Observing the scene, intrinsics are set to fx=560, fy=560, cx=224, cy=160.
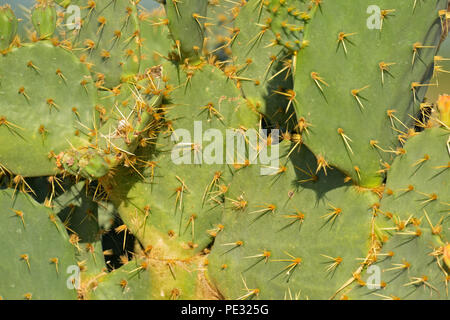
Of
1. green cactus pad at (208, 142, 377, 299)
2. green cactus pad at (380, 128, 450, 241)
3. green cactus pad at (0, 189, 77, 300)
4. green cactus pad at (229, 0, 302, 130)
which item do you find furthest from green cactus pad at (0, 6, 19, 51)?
green cactus pad at (380, 128, 450, 241)

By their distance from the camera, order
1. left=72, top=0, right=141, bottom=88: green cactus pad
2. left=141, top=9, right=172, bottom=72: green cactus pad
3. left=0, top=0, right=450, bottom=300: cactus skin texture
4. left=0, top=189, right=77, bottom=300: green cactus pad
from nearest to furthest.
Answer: left=0, top=0, right=450, bottom=300: cactus skin texture
left=0, top=189, right=77, bottom=300: green cactus pad
left=72, top=0, right=141, bottom=88: green cactus pad
left=141, top=9, right=172, bottom=72: green cactus pad

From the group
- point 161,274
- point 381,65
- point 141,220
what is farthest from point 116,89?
point 381,65

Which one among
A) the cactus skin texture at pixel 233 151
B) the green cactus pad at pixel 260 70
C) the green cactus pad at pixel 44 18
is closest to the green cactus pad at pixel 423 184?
the cactus skin texture at pixel 233 151

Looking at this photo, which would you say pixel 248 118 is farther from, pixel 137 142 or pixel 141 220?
pixel 141 220

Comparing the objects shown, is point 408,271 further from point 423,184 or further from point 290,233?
point 290,233

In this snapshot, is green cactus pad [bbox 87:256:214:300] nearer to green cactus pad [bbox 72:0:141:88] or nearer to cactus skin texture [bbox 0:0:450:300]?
cactus skin texture [bbox 0:0:450:300]

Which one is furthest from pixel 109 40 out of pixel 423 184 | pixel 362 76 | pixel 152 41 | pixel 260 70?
pixel 423 184
